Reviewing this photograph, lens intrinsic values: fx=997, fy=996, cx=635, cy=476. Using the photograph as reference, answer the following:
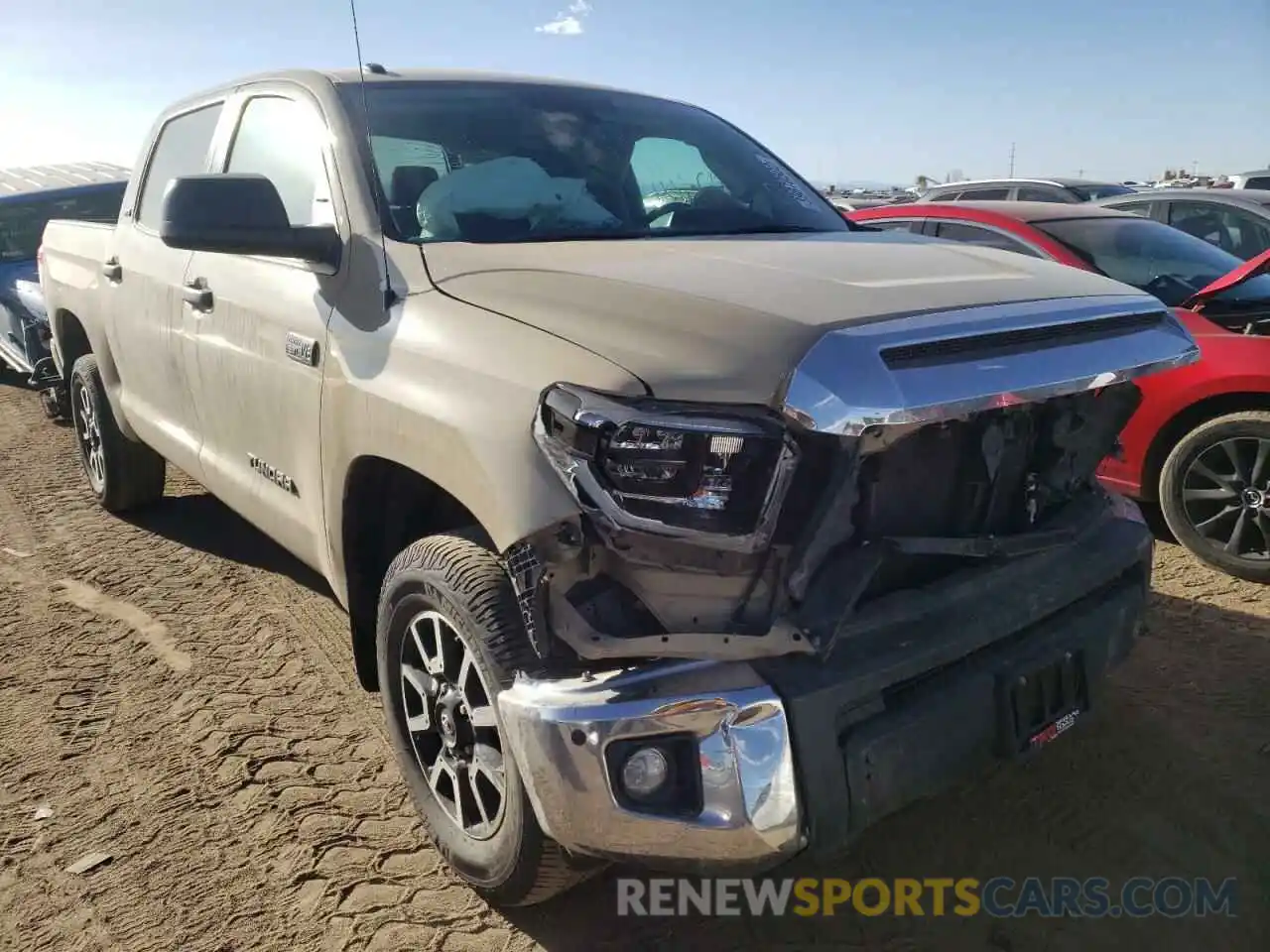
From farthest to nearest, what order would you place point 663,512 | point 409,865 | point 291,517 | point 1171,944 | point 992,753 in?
point 291,517
point 409,865
point 1171,944
point 992,753
point 663,512

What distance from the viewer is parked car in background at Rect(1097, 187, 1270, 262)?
7.75 m

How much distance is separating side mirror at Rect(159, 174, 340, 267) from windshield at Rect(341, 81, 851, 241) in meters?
0.26

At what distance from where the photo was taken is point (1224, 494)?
13.5 ft

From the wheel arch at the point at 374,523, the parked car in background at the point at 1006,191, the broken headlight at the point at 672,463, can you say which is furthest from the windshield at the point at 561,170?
the parked car in background at the point at 1006,191

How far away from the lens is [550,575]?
6.15 ft

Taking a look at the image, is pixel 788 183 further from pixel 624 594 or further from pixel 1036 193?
pixel 1036 193

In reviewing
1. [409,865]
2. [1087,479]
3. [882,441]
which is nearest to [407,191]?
[882,441]

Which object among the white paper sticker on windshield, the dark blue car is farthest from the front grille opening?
the dark blue car

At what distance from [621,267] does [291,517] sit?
1.37 meters

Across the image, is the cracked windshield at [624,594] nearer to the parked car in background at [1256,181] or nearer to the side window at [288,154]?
the side window at [288,154]

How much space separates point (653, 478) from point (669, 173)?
184 cm

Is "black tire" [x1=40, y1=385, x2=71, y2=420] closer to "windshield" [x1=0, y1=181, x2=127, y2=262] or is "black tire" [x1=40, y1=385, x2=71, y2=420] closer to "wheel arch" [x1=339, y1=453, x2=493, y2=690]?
"windshield" [x1=0, y1=181, x2=127, y2=262]

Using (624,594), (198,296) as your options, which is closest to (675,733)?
(624,594)

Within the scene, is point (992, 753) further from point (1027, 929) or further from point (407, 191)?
point (407, 191)
